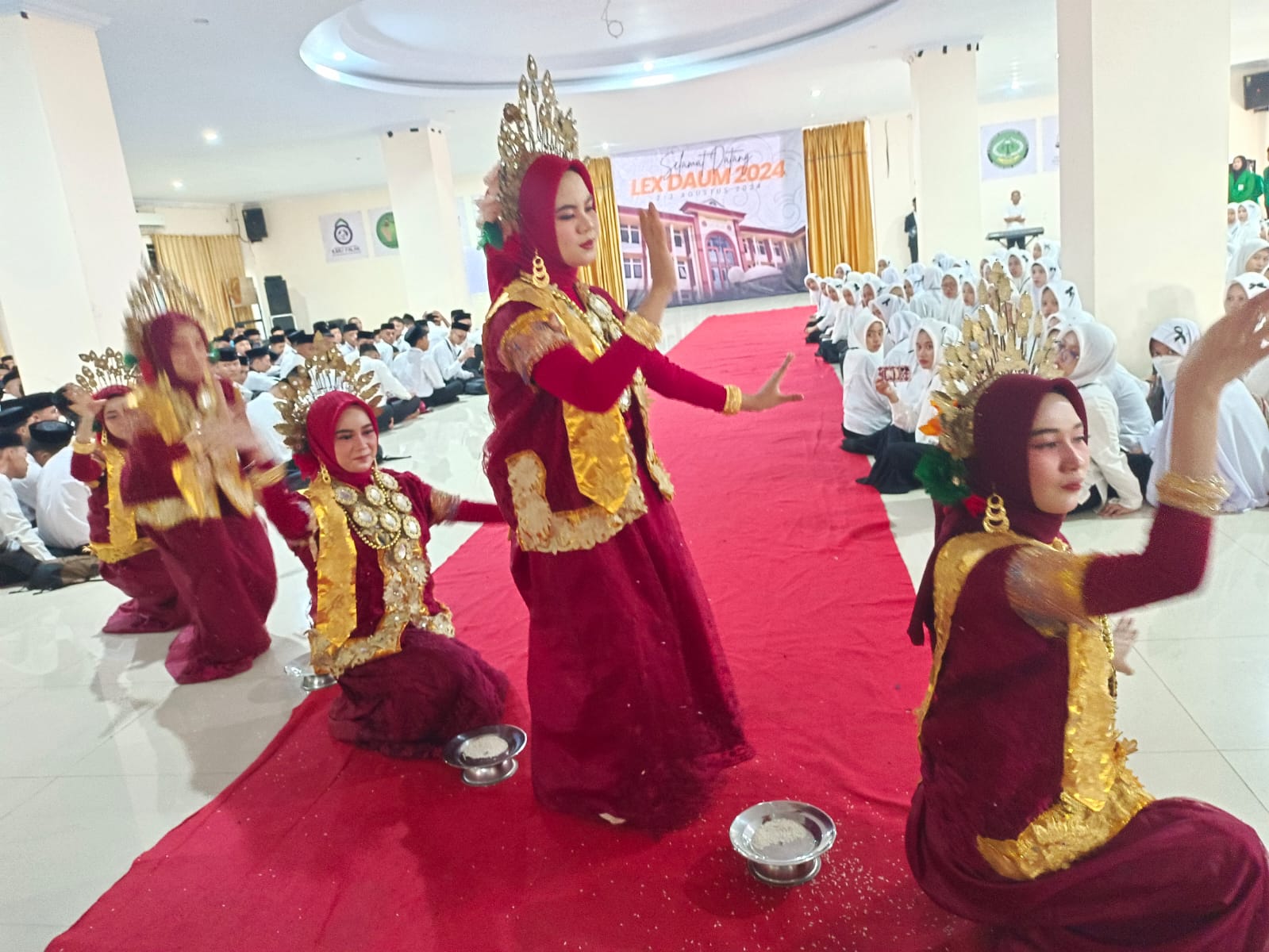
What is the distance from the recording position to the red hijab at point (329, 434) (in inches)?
88.2

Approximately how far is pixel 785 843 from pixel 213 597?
2.07 metres

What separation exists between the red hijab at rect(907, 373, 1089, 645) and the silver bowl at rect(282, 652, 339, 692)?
2.02 meters

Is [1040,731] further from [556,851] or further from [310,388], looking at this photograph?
[310,388]

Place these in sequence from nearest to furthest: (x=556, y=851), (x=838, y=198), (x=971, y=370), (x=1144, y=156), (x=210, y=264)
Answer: (x=971, y=370), (x=556, y=851), (x=1144, y=156), (x=838, y=198), (x=210, y=264)

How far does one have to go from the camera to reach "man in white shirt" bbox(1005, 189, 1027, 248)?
12719mm

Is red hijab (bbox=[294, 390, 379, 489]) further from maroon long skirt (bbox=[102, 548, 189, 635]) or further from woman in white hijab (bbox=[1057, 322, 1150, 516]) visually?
woman in white hijab (bbox=[1057, 322, 1150, 516])

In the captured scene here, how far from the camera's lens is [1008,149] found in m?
14.1

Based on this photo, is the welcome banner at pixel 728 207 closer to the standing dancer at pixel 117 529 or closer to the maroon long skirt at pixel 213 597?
the standing dancer at pixel 117 529

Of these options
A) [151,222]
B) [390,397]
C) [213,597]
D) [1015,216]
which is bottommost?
[213,597]

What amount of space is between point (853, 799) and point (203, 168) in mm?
12260

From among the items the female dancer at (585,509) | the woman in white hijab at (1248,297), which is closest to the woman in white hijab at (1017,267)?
the woman in white hijab at (1248,297)

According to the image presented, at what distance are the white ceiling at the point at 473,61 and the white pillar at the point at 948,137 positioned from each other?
25cm

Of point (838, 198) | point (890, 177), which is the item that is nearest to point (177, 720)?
point (890, 177)

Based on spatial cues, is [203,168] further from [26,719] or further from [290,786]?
[290,786]
